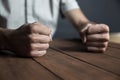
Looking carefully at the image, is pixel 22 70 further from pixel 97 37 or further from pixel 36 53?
pixel 97 37

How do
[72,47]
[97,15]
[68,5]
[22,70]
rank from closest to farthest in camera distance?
1. [22,70]
2. [72,47]
3. [68,5]
4. [97,15]

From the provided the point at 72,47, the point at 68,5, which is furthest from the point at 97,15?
the point at 72,47

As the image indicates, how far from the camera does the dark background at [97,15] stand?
6.13 feet

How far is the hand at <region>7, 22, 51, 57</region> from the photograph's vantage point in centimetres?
72

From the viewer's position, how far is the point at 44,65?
1.99 feet

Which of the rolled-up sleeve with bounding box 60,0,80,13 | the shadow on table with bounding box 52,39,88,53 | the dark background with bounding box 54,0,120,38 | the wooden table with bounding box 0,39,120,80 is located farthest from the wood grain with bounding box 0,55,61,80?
the dark background with bounding box 54,0,120,38

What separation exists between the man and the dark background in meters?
0.39

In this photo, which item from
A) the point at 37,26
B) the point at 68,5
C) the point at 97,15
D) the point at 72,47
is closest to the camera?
the point at 37,26

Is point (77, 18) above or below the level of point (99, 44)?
above

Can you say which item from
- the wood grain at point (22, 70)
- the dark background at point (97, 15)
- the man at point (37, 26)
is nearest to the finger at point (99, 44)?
the man at point (37, 26)

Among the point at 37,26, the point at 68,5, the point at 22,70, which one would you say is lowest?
the point at 22,70

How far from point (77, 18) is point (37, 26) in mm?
642

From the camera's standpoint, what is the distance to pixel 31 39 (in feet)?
2.36

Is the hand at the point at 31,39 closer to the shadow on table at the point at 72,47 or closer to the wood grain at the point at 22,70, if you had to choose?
the wood grain at the point at 22,70
